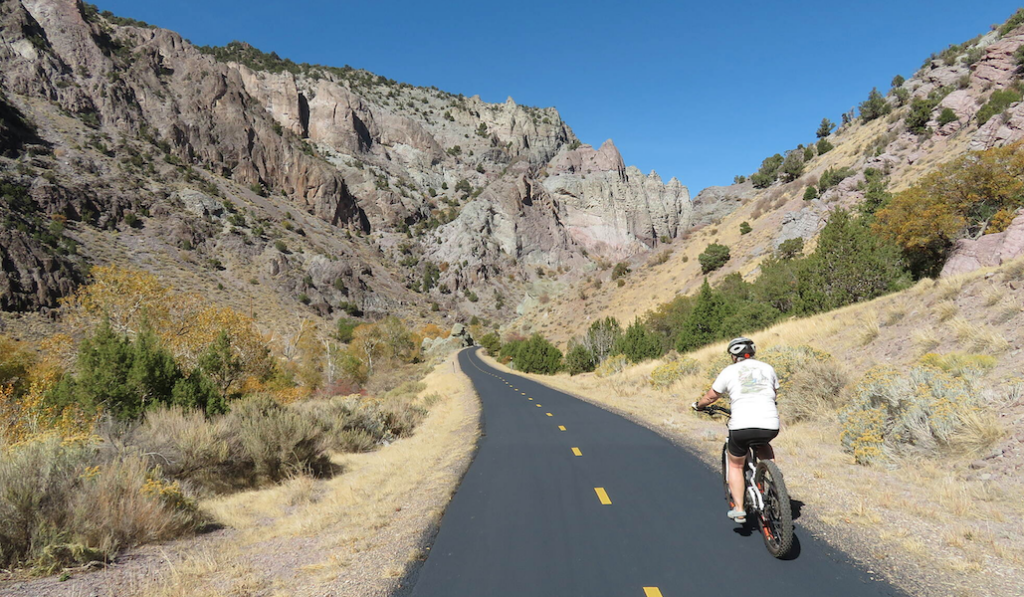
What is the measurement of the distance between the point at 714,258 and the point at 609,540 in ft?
167

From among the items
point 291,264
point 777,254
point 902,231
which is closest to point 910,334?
point 902,231

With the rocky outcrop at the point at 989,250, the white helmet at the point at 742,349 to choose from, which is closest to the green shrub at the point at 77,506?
the white helmet at the point at 742,349

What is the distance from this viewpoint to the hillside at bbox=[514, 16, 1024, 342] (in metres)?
40.5

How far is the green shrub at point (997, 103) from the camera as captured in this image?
37.8 m

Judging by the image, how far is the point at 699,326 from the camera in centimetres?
3134

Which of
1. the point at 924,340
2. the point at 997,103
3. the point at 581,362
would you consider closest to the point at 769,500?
the point at 924,340

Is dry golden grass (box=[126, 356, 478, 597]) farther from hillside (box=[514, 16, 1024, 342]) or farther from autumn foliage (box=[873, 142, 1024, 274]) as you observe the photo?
hillside (box=[514, 16, 1024, 342])

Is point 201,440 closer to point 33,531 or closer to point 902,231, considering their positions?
A: point 33,531

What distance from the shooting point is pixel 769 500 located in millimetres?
4559

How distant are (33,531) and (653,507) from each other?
699 cm

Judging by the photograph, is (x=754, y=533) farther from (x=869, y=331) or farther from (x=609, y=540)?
(x=869, y=331)

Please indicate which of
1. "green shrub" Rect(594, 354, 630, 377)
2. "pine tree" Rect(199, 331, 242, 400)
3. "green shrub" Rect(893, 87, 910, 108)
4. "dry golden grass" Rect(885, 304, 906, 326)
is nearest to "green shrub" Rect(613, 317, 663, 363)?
"green shrub" Rect(594, 354, 630, 377)

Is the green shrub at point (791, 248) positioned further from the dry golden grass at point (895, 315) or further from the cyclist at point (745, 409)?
the cyclist at point (745, 409)

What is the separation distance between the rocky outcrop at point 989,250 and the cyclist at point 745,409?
16.2 metres
